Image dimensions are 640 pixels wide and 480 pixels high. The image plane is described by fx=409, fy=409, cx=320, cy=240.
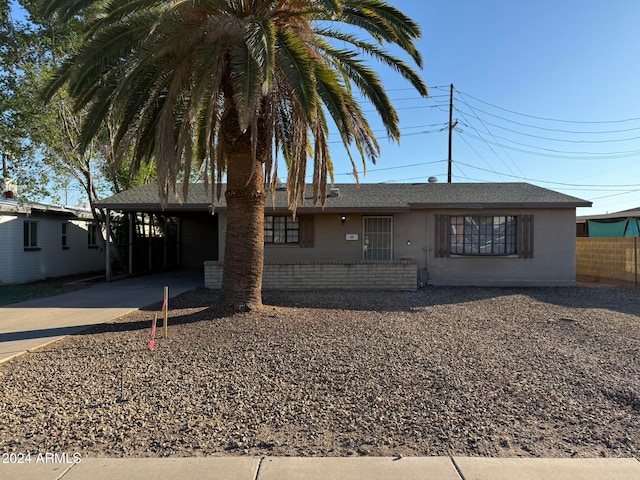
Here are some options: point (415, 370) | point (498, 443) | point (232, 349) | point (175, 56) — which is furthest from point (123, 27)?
point (498, 443)

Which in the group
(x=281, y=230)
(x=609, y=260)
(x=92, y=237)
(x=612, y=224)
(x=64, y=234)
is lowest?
(x=609, y=260)

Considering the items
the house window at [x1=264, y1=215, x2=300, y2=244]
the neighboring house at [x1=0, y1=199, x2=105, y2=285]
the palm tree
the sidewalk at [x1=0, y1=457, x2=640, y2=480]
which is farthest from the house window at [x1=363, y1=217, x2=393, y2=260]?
the neighboring house at [x1=0, y1=199, x2=105, y2=285]

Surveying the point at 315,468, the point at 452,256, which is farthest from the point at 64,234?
the point at 315,468

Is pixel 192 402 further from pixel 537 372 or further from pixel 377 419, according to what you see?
pixel 537 372

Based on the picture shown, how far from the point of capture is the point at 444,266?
13812mm

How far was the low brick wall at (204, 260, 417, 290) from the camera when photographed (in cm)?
1271

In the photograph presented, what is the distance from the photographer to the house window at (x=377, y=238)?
1414 centimetres

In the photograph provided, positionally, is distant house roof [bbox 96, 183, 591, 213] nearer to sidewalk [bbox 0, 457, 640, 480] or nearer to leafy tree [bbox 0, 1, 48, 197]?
leafy tree [bbox 0, 1, 48, 197]

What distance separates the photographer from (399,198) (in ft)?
47.3

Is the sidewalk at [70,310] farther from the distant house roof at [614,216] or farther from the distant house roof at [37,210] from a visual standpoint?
the distant house roof at [614,216]

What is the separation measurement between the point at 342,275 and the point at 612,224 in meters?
17.4

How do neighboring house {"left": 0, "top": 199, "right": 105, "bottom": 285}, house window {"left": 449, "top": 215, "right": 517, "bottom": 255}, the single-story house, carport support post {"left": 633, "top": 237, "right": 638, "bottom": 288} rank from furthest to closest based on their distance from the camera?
the single-story house < neighboring house {"left": 0, "top": 199, "right": 105, "bottom": 285} < carport support post {"left": 633, "top": 237, "right": 638, "bottom": 288} < house window {"left": 449, "top": 215, "right": 517, "bottom": 255}

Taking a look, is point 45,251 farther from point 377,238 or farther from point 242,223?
point 377,238

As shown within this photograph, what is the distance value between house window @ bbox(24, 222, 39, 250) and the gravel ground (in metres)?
10.3
